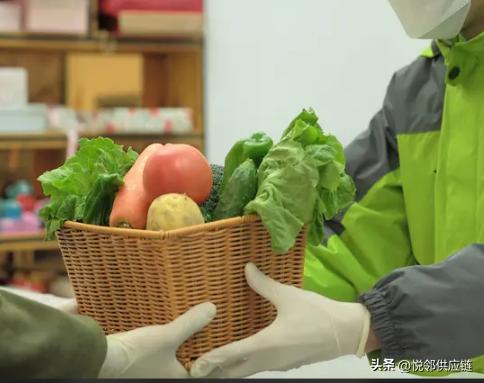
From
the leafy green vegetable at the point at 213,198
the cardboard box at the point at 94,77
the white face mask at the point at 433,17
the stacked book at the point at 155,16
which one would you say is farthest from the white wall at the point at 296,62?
the leafy green vegetable at the point at 213,198

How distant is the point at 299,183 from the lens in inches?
43.2

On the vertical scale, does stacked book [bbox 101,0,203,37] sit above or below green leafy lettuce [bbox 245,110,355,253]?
above

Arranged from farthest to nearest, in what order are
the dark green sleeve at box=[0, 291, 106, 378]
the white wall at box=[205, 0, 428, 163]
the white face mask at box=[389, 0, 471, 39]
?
the white wall at box=[205, 0, 428, 163]
the white face mask at box=[389, 0, 471, 39]
the dark green sleeve at box=[0, 291, 106, 378]

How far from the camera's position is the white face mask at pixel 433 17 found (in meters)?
1.51

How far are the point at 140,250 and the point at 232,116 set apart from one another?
245 centimetres

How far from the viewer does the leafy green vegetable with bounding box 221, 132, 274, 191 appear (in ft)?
3.90

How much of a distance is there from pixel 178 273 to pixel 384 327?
0.33 meters

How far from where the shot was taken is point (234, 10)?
11.2 feet

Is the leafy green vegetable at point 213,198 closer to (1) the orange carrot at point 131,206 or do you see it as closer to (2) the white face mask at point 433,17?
(1) the orange carrot at point 131,206

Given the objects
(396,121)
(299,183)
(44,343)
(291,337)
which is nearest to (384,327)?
(291,337)

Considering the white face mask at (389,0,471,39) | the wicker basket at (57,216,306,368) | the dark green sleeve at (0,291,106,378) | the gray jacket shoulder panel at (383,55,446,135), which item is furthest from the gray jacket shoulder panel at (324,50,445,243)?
the dark green sleeve at (0,291,106,378)

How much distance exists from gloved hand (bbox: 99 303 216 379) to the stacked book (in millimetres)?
2596

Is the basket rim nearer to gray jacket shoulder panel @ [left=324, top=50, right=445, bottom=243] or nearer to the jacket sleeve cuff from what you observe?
the jacket sleeve cuff

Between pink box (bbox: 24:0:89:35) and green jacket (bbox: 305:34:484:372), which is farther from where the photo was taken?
pink box (bbox: 24:0:89:35)
